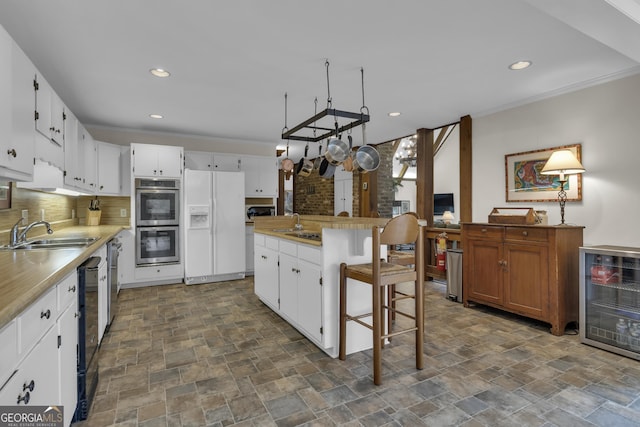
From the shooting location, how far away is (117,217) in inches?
205

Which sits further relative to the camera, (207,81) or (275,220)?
(275,220)

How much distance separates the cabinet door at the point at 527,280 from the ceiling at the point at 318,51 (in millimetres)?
1735

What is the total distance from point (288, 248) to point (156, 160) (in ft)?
9.99

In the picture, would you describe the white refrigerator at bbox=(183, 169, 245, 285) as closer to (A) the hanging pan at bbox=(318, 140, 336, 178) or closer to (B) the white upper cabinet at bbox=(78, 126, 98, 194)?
(B) the white upper cabinet at bbox=(78, 126, 98, 194)

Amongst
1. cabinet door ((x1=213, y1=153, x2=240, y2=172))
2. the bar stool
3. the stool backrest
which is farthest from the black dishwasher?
cabinet door ((x1=213, y1=153, x2=240, y2=172))

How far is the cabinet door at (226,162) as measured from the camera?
18.8 ft

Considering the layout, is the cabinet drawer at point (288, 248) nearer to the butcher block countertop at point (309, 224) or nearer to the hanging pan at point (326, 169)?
the butcher block countertop at point (309, 224)

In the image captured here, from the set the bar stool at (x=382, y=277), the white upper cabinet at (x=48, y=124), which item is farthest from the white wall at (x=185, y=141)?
the bar stool at (x=382, y=277)

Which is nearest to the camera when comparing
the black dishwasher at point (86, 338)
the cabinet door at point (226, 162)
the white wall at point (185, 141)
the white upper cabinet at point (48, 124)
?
the black dishwasher at point (86, 338)

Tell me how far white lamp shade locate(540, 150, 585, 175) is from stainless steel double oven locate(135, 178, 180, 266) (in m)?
4.84

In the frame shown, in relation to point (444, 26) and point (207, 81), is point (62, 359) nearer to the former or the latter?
point (207, 81)

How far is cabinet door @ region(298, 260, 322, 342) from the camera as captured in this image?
8.74 ft

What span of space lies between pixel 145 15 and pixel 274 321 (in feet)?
9.23

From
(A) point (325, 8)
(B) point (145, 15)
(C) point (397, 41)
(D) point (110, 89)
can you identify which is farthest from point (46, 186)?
(C) point (397, 41)
